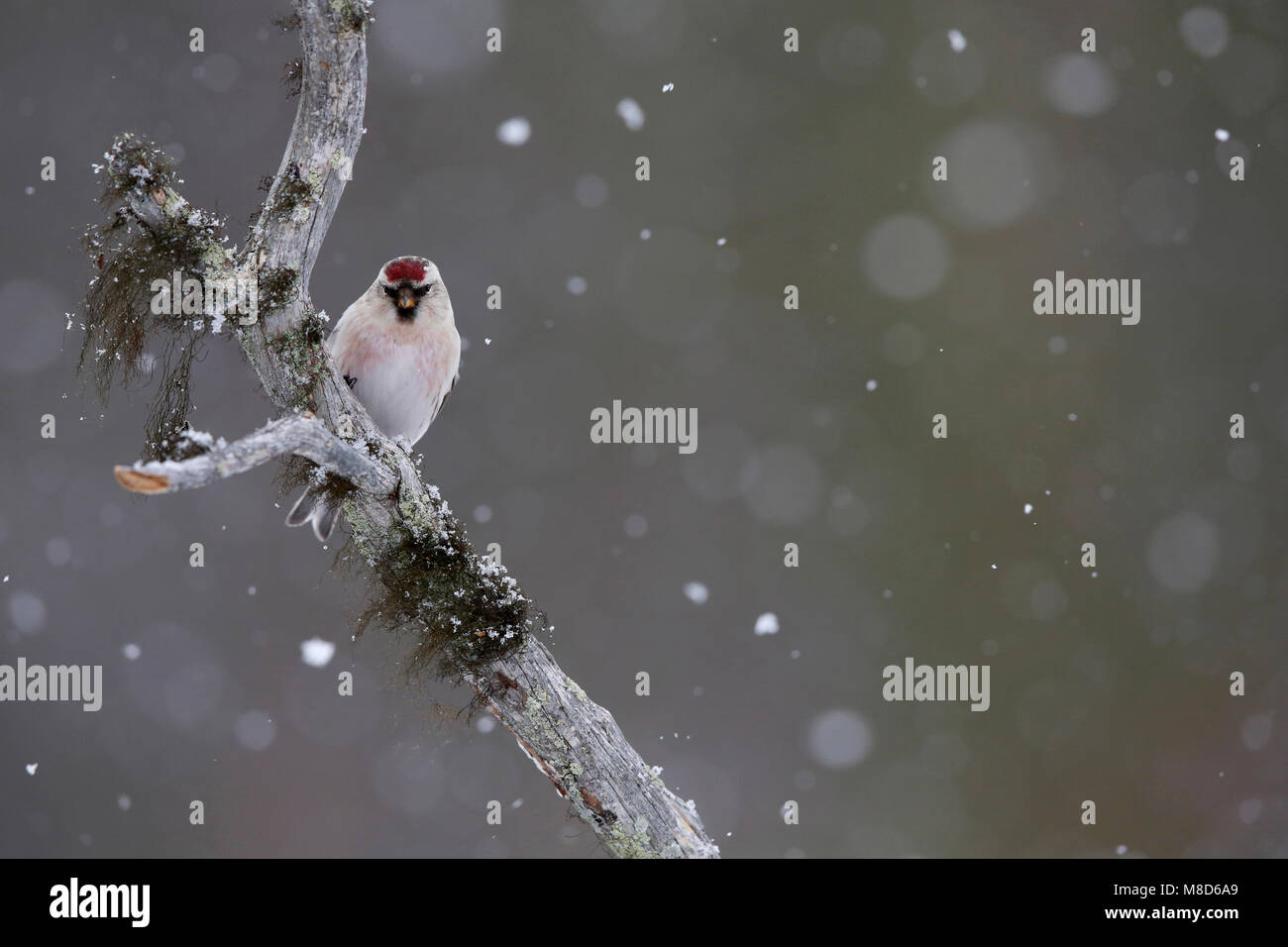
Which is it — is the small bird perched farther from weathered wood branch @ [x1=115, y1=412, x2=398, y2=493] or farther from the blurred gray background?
the blurred gray background

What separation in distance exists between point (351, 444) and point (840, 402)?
17.4ft

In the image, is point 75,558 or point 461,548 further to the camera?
point 75,558

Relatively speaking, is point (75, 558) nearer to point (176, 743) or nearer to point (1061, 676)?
point (176, 743)

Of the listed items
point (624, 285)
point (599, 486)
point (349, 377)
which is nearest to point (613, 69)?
point (624, 285)

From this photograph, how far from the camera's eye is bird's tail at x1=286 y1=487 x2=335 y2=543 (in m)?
3.14

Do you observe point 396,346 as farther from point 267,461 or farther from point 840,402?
point 840,402

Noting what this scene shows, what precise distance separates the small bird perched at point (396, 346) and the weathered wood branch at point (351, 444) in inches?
29.8

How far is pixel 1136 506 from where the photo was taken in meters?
7.30

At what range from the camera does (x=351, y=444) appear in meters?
2.60

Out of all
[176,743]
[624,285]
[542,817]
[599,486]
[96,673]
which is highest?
[624,285]

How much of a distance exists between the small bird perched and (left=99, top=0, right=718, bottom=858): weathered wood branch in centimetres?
76

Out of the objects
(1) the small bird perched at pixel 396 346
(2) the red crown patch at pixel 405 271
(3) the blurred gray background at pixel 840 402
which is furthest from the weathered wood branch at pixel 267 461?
(3) the blurred gray background at pixel 840 402

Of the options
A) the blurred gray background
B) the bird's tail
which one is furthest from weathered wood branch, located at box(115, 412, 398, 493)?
the blurred gray background

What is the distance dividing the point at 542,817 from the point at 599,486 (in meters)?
2.28
